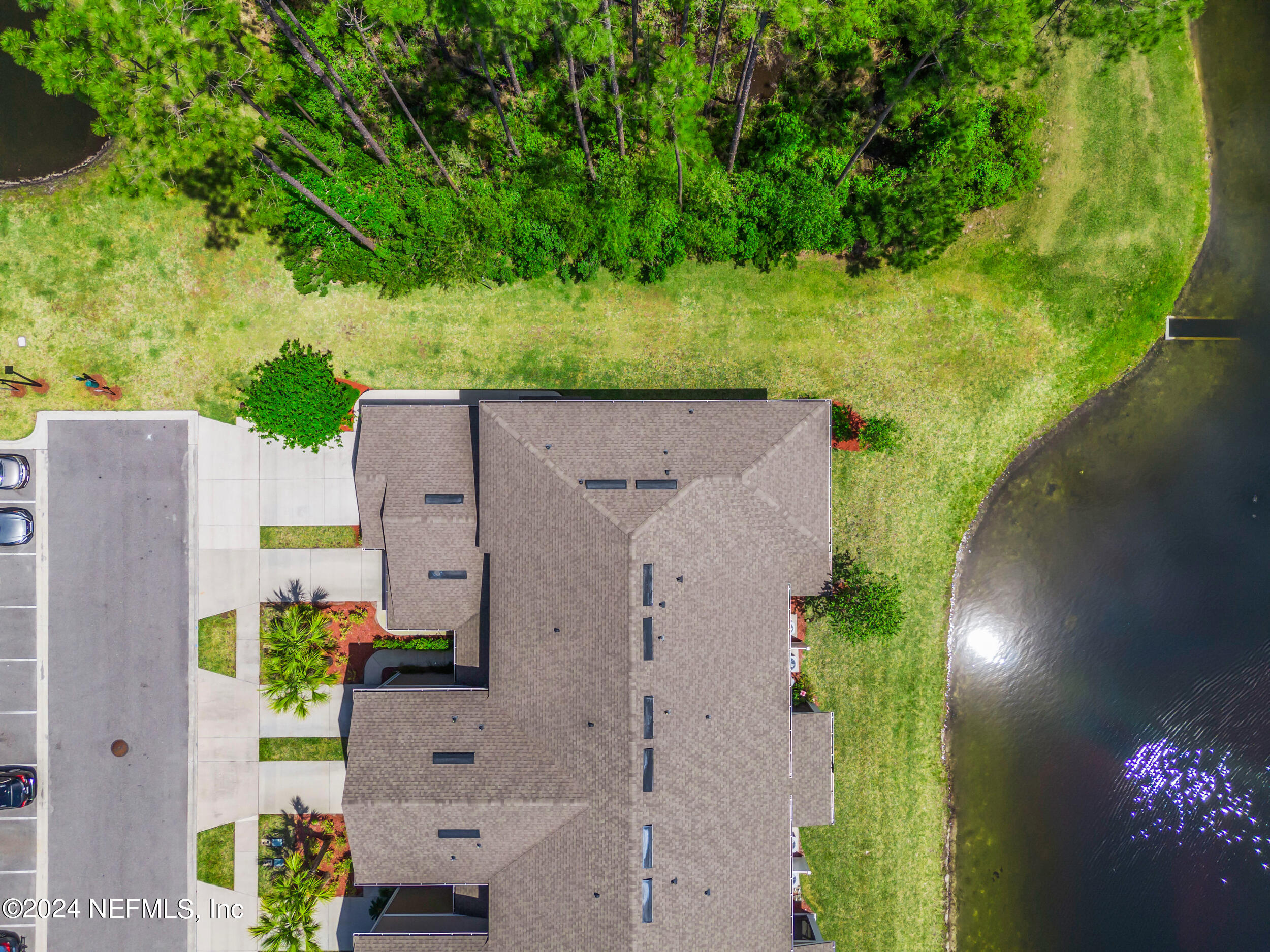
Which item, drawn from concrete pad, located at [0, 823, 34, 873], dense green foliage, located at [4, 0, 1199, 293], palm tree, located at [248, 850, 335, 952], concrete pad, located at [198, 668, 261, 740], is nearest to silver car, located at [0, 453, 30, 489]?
concrete pad, located at [198, 668, 261, 740]

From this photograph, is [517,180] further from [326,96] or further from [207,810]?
[207,810]

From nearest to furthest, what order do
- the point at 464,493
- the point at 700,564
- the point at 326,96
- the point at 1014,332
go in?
the point at 700,564
the point at 464,493
the point at 326,96
the point at 1014,332

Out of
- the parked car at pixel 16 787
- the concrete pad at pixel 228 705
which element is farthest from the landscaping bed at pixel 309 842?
the parked car at pixel 16 787

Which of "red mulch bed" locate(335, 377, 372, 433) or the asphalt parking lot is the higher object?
"red mulch bed" locate(335, 377, 372, 433)

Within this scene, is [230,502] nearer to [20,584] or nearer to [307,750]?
[20,584]

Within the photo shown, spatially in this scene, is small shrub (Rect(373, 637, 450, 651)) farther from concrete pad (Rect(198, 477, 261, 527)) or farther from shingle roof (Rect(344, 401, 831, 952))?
concrete pad (Rect(198, 477, 261, 527))

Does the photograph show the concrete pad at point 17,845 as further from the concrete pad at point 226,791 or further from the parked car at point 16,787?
the concrete pad at point 226,791

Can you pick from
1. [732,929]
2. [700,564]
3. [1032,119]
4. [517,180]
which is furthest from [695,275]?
[732,929]
